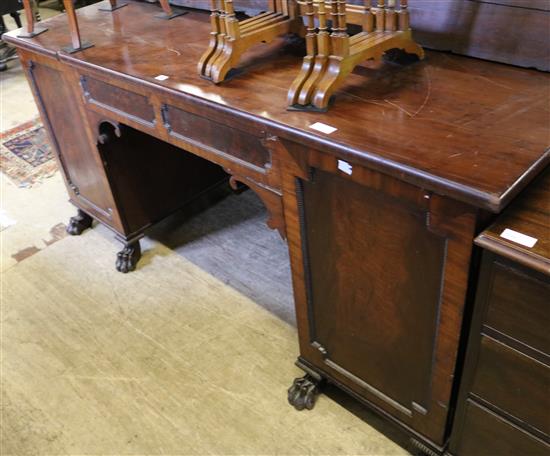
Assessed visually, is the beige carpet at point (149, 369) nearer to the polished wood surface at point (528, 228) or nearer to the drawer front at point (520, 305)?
the drawer front at point (520, 305)

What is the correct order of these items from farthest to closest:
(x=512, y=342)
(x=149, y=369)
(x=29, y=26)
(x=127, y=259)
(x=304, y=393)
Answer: (x=127, y=259), (x=29, y=26), (x=149, y=369), (x=304, y=393), (x=512, y=342)

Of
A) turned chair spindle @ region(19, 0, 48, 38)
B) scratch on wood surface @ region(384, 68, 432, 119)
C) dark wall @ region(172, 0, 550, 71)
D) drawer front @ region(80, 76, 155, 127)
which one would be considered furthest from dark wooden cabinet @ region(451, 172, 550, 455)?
turned chair spindle @ region(19, 0, 48, 38)

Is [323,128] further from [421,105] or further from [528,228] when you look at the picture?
[528,228]

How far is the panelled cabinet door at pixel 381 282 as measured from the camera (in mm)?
968

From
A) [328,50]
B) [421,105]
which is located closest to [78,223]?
[328,50]

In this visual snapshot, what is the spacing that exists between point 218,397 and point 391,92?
0.99m

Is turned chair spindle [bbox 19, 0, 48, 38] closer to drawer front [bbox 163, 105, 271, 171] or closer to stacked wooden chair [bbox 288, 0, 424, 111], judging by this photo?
drawer front [bbox 163, 105, 271, 171]

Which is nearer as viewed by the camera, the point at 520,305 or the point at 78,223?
the point at 520,305

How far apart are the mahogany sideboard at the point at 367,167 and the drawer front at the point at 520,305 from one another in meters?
0.05

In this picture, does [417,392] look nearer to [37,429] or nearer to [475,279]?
[475,279]

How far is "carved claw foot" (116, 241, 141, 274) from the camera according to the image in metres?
2.10

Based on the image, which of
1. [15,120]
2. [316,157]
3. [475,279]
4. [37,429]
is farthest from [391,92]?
[15,120]

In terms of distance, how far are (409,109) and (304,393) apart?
0.84 m

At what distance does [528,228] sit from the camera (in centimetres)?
86
